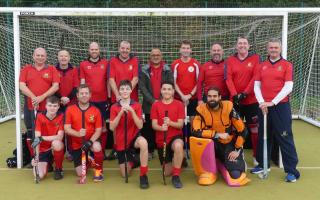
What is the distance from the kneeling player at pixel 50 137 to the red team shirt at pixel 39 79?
23 centimetres

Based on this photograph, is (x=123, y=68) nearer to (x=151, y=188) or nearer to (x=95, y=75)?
(x=95, y=75)

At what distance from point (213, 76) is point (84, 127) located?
1.65 m

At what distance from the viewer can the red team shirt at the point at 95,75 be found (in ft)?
16.7

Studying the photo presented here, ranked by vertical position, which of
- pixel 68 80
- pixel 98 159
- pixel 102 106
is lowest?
pixel 98 159

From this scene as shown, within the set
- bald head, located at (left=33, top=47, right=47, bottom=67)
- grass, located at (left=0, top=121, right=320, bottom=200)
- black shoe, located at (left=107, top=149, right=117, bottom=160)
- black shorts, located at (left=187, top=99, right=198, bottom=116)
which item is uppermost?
bald head, located at (left=33, top=47, right=47, bottom=67)

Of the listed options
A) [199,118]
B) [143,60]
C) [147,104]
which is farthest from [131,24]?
[199,118]

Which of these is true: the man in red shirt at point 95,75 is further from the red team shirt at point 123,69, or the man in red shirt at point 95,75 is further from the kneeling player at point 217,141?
the kneeling player at point 217,141

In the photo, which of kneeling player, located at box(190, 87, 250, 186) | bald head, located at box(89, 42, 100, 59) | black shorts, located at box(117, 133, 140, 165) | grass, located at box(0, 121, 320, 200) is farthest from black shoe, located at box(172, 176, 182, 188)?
bald head, located at box(89, 42, 100, 59)

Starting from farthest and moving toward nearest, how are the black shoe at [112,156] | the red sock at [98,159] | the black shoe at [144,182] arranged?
the black shoe at [112,156]
the red sock at [98,159]
the black shoe at [144,182]

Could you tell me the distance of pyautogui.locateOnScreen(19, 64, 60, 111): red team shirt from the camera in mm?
4754

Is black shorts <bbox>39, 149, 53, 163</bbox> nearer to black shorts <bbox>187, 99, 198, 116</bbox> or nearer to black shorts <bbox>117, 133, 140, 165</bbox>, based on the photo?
black shorts <bbox>117, 133, 140, 165</bbox>

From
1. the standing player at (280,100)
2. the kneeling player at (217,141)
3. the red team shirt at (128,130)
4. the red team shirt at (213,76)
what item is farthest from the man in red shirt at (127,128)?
the standing player at (280,100)

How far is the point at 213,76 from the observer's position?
5.10 meters

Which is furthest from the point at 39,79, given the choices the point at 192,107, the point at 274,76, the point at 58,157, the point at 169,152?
the point at 274,76
